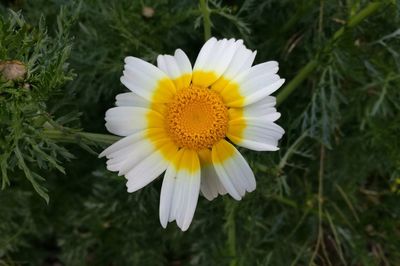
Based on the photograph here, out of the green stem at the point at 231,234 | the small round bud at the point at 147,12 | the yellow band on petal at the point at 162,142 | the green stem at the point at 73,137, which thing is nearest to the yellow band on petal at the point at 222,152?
the yellow band on petal at the point at 162,142

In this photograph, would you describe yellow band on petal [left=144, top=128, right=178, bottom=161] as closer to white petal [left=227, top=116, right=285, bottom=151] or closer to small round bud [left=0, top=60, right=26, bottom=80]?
white petal [left=227, top=116, right=285, bottom=151]

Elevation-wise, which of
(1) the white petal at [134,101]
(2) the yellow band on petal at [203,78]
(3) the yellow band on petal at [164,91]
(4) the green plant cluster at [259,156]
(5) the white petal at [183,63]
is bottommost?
(4) the green plant cluster at [259,156]

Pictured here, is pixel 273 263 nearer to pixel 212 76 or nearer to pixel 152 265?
pixel 152 265

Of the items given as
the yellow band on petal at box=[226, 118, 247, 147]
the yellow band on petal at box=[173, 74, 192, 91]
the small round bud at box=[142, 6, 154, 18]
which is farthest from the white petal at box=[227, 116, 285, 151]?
the small round bud at box=[142, 6, 154, 18]

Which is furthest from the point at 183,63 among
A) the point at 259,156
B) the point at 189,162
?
the point at 259,156

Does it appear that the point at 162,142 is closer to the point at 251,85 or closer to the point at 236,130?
the point at 236,130

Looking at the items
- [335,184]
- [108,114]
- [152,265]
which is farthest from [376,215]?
[108,114]

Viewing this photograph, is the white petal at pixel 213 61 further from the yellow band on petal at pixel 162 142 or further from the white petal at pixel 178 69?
the yellow band on petal at pixel 162 142
